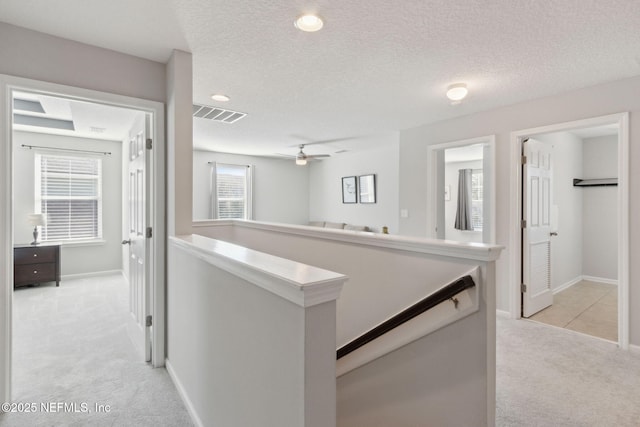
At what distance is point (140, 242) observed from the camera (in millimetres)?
2781

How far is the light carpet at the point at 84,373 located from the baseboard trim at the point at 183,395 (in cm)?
4

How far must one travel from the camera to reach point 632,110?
278cm

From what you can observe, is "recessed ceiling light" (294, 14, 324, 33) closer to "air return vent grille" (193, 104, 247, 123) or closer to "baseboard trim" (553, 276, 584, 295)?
"air return vent grille" (193, 104, 247, 123)

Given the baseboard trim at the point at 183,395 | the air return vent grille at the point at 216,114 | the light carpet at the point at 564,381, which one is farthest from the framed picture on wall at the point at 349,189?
the baseboard trim at the point at 183,395

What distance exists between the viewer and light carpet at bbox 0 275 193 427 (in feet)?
6.36

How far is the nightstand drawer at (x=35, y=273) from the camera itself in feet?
15.0

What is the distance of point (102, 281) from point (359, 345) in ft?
16.8

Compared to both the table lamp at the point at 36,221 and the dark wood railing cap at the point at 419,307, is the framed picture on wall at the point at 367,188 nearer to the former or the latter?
the dark wood railing cap at the point at 419,307

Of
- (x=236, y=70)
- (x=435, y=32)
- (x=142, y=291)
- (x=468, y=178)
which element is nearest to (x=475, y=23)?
(x=435, y=32)

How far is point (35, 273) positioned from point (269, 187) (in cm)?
446

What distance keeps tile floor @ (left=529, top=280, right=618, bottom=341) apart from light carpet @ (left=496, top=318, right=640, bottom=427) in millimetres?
273

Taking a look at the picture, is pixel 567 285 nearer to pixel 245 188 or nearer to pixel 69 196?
pixel 245 188

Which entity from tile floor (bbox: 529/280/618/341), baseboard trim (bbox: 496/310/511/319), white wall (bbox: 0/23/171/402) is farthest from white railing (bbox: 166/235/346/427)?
tile floor (bbox: 529/280/618/341)

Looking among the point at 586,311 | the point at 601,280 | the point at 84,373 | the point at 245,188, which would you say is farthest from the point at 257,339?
the point at 601,280
